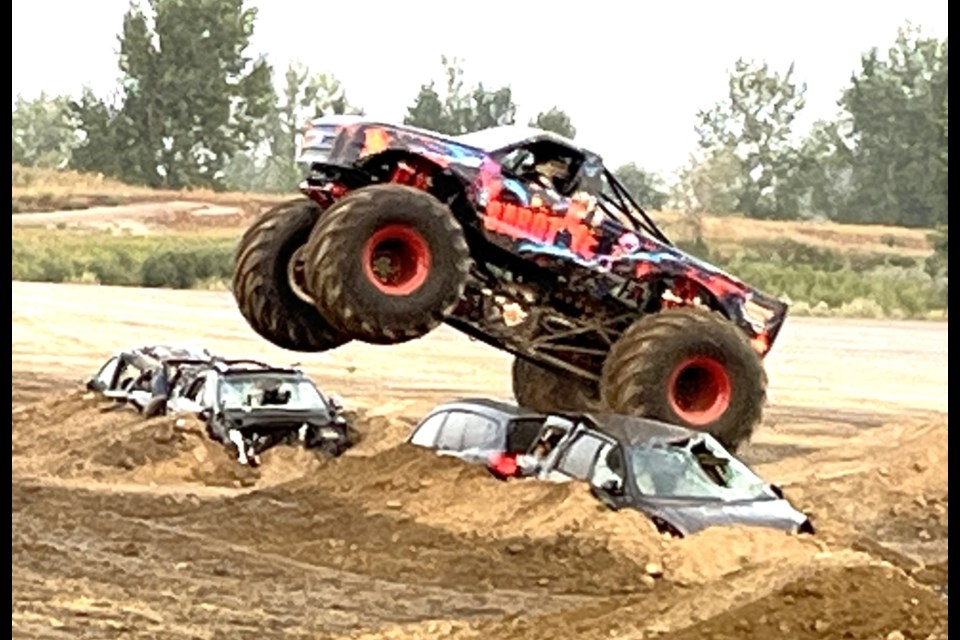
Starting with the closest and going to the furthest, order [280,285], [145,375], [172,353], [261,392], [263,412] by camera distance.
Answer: [280,285] < [263,412] < [261,392] < [145,375] < [172,353]

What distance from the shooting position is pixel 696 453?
1559cm

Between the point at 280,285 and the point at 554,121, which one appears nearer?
the point at 280,285

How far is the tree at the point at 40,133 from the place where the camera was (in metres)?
35.0

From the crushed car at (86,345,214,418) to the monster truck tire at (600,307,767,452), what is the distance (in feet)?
22.1

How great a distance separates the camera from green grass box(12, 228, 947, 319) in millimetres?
31688

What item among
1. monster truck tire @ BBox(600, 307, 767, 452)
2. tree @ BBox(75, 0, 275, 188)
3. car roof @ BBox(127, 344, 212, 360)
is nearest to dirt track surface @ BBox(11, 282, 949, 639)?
car roof @ BBox(127, 344, 212, 360)

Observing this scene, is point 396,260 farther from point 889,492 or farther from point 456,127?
point 456,127

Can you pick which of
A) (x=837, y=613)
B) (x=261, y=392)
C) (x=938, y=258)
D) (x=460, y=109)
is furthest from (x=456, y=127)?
(x=837, y=613)

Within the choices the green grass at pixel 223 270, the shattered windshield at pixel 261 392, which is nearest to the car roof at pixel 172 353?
the shattered windshield at pixel 261 392

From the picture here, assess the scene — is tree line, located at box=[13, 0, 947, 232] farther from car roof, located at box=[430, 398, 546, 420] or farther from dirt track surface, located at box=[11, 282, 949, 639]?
car roof, located at box=[430, 398, 546, 420]

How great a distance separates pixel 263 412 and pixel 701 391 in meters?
5.09

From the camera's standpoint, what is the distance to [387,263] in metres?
16.2

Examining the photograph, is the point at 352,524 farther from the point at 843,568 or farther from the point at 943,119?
the point at 943,119
